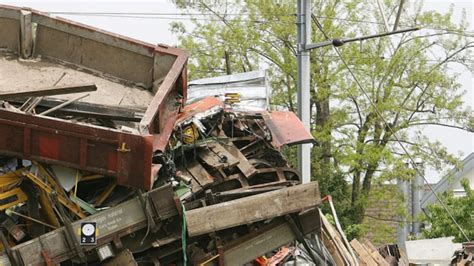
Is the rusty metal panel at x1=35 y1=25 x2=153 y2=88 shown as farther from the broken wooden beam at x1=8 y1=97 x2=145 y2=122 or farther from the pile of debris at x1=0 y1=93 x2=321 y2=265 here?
the broken wooden beam at x1=8 y1=97 x2=145 y2=122

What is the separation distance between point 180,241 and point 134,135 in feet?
4.28

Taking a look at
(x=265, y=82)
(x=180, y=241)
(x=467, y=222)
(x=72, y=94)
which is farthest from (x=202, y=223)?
(x=467, y=222)

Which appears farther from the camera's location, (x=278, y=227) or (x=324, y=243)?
(x=324, y=243)

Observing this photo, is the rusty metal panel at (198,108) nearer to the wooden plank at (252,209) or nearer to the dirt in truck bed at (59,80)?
the dirt in truck bed at (59,80)

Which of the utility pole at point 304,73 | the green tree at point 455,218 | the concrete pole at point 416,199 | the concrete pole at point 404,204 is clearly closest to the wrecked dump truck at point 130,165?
the utility pole at point 304,73

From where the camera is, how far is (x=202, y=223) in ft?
26.5

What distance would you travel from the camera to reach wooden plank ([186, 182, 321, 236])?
26.5 ft

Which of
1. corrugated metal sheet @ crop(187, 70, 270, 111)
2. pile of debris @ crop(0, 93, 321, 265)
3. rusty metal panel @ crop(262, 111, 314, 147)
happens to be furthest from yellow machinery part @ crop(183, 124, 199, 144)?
corrugated metal sheet @ crop(187, 70, 270, 111)

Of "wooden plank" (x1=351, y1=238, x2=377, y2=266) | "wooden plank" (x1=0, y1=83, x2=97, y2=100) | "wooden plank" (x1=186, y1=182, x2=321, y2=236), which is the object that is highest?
"wooden plank" (x1=0, y1=83, x2=97, y2=100)

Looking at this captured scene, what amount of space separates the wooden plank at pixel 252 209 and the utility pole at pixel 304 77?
15.8ft

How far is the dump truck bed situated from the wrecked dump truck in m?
0.01

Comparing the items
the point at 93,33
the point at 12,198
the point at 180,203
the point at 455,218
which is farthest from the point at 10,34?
the point at 455,218

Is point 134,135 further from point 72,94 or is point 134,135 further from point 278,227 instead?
point 278,227

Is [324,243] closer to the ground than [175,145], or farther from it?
closer to the ground
